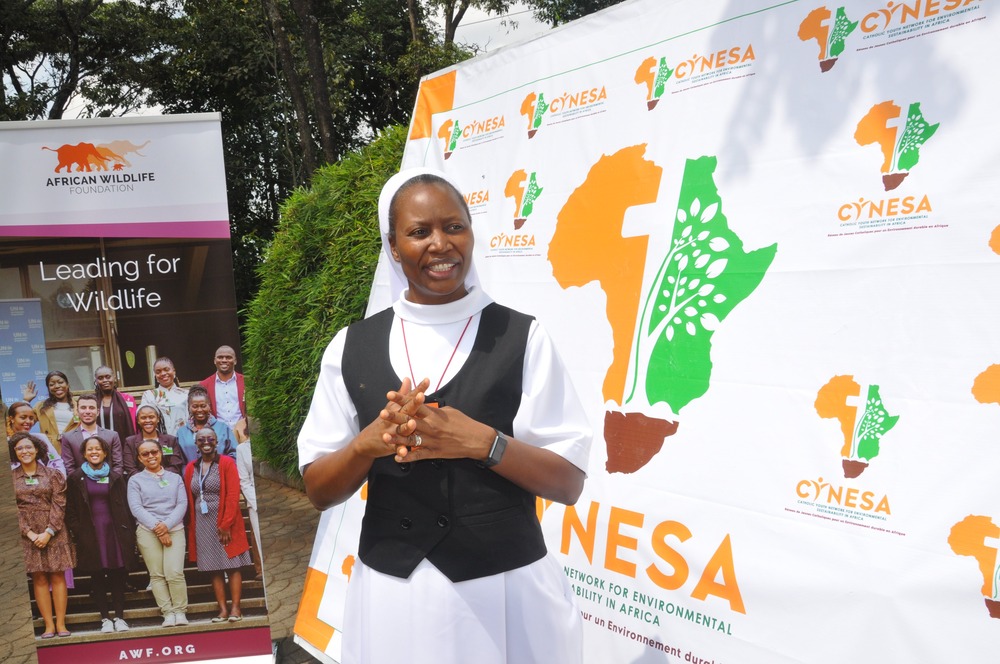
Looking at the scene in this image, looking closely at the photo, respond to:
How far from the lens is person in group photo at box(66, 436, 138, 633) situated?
11.3 feet

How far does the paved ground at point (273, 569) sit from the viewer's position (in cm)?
396

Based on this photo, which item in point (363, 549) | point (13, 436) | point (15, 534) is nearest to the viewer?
point (363, 549)

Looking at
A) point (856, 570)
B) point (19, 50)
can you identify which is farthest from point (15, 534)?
point (19, 50)

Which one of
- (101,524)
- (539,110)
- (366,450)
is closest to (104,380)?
(101,524)

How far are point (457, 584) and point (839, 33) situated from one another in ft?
5.60

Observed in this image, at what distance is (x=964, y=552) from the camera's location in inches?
67.5

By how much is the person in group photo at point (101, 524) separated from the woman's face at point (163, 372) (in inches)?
14.1

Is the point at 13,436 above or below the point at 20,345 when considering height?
below

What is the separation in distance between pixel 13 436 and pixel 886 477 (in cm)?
341

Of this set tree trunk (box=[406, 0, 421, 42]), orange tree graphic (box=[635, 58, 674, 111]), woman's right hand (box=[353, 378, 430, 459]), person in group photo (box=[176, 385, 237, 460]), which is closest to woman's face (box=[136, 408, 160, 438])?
person in group photo (box=[176, 385, 237, 460])

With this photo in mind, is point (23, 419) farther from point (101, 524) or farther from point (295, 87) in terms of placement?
point (295, 87)

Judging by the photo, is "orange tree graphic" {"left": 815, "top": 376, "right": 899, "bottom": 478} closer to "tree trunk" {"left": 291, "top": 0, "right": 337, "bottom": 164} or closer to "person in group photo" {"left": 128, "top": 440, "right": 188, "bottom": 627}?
"person in group photo" {"left": 128, "top": 440, "right": 188, "bottom": 627}

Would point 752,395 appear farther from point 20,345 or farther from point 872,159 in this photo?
point 20,345

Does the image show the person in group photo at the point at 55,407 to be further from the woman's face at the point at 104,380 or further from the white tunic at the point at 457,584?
the white tunic at the point at 457,584
